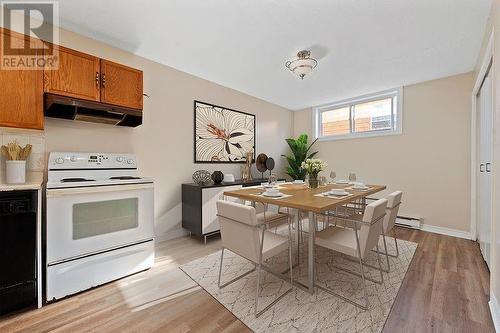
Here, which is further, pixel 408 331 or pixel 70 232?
pixel 70 232

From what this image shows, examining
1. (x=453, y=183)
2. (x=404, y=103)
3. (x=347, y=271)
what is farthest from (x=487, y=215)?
(x=404, y=103)

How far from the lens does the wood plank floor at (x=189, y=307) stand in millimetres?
1448

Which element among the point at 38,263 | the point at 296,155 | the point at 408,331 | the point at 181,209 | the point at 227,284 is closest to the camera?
the point at 408,331

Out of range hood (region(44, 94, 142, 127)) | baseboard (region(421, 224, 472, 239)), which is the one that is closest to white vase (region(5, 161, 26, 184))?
range hood (region(44, 94, 142, 127))

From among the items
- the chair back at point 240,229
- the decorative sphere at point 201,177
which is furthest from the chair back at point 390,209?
the decorative sphere at point 201,177

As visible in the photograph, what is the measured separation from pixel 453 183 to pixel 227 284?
3.60 metres

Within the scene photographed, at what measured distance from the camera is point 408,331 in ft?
4.59

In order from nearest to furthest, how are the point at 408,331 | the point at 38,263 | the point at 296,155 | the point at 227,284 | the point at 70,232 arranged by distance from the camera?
the point at 408,331
the point at 38,263
the point at 70,232
the point at 227,284
the point at 296,155

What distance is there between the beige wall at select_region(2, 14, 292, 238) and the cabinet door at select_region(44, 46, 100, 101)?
1.24ft

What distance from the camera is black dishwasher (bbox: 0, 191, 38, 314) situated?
1.51 meters

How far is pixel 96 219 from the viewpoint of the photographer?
191 centimetres

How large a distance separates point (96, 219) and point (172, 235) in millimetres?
1298

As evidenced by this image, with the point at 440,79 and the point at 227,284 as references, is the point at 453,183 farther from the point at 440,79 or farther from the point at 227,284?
the point at 227,284

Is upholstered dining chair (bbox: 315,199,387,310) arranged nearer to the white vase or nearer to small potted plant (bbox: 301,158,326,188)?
small potted plant (bbox: 301,158,326,188)
